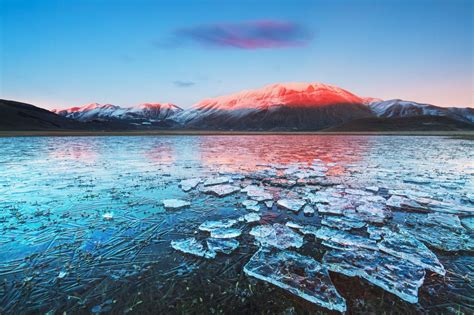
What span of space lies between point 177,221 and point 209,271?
253 centimetres

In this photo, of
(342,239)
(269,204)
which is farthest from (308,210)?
(342,239)

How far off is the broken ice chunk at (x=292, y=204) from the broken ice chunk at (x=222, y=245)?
2.79 metres

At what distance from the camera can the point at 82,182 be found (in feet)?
35.8

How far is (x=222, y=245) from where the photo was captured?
5094mm

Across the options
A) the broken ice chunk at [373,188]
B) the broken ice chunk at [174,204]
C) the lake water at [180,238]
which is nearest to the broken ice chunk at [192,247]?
the lake water at [180,238]

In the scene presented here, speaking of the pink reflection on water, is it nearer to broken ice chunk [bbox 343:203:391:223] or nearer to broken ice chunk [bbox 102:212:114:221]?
broken ice chunk [bbox 343:203:391:223]

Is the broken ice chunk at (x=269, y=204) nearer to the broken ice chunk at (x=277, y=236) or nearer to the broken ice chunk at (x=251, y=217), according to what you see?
the broken ice chunk at (x=251, y=217)

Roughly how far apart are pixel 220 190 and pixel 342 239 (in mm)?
5282

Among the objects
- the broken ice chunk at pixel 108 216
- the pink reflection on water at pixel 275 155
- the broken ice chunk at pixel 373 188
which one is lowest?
the pink reflection on water at pixel 275 155

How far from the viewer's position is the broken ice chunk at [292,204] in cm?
734

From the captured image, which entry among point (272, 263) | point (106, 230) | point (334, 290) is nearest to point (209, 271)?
point (272, 263)

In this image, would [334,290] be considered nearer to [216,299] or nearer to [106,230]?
[216,299]

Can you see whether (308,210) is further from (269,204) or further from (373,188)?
(373,188)

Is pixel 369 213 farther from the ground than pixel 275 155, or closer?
farther from the ground
